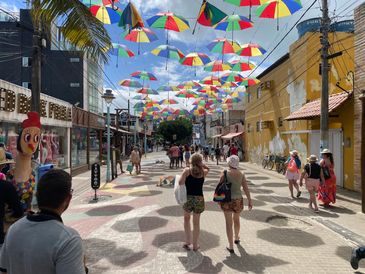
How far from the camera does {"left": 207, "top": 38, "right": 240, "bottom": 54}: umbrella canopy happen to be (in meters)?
15.5

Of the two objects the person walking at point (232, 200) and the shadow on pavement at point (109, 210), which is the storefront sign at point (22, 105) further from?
the person walking at point (232, 200)

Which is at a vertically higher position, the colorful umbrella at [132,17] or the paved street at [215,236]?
the colorful umbrella at [132,17]

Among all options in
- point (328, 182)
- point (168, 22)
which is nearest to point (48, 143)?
point (168, 22)

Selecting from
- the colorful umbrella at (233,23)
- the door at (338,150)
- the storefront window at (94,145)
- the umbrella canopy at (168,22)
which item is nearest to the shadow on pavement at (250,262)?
the umbrella canopy at (168,22)

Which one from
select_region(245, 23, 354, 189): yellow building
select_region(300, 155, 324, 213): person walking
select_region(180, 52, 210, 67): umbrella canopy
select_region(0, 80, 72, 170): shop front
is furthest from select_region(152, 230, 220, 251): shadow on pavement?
select_region(180, 52, 210, 67): umbrella canopy

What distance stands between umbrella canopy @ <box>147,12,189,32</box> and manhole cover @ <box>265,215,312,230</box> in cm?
710

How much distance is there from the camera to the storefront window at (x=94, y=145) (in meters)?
25.2

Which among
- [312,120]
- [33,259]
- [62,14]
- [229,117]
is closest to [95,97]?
[229,117]

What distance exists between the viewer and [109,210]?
31.0ft

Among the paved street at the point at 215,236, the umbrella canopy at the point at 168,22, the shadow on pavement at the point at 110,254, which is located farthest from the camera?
the umbrella canopy at the point at 168,22

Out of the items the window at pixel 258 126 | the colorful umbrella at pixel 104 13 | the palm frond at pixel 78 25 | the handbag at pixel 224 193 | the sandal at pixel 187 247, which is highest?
the colorful umbrella at pixel 104 13

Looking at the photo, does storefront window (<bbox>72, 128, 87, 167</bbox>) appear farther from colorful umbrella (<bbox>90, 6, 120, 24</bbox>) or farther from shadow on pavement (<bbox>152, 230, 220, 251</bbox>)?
shadow on pavement (<bbox>152, 230, 220, 251</bbox>)

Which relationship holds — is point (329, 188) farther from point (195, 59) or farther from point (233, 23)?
point (195, 59)

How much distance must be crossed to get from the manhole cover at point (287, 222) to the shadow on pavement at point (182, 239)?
6.31 feet
